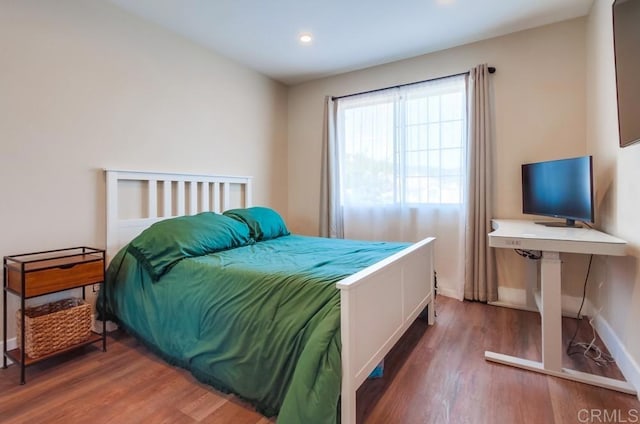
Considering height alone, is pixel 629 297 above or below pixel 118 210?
below

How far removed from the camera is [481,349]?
2.24 m

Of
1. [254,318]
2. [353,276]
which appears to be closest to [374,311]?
[353,276]


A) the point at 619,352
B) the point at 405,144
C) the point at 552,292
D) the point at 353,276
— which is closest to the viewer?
the point at 353,276

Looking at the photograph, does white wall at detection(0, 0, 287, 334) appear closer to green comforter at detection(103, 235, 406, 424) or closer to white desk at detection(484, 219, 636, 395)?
green comforter at detection(103, 235, 406, 424)

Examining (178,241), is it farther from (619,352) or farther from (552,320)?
(619,352)

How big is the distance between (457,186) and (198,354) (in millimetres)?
2832

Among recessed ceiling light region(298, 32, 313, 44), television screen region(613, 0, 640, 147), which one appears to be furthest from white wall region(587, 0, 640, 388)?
recessed ceiling light region(298, 32, 313, 44)

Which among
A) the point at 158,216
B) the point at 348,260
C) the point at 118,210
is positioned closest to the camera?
the point at 348,260

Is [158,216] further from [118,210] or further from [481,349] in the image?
[481,349]

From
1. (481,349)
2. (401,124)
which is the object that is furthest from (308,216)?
(481,349)

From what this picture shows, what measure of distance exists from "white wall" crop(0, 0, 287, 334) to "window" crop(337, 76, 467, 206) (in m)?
1.58

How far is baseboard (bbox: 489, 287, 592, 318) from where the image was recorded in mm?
2869

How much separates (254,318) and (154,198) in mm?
1756

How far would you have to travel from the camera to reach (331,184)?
405 centimetres
